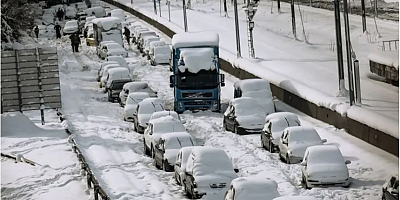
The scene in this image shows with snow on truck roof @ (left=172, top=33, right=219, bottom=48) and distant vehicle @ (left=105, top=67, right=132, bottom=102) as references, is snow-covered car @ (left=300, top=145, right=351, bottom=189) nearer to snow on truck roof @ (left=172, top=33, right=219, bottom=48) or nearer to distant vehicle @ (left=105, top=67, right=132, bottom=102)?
snow on truck roof @ (left=172, top=33, right=219, bottom=48)

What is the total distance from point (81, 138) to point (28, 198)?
8.86m

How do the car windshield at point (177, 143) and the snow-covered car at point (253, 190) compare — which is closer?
the snow-covered car at point (253, 190)

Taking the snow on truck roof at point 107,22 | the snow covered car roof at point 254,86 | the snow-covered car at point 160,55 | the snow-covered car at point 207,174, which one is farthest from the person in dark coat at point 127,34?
the snow-covered car at point 207,174

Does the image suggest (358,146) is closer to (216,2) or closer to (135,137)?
Result: (135,137)

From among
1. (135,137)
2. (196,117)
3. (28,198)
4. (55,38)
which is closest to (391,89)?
(196,117)

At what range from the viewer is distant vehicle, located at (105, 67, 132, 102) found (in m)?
43.8

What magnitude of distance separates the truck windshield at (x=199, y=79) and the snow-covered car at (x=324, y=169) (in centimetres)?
1332

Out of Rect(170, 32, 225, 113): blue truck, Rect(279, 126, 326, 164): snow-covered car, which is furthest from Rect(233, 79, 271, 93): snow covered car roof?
Rect(279, 126, 326, 164): snow-covered car

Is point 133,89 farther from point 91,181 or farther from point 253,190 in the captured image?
point 253,190

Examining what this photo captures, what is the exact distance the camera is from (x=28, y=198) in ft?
80.1

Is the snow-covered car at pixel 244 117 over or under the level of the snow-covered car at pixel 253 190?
under

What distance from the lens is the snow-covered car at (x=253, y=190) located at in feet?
64.0

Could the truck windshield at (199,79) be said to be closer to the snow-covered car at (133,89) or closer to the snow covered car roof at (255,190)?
the snow-covered car at (133,89)

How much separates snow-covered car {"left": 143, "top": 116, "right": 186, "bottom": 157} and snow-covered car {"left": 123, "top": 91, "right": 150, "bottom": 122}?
6.83m
